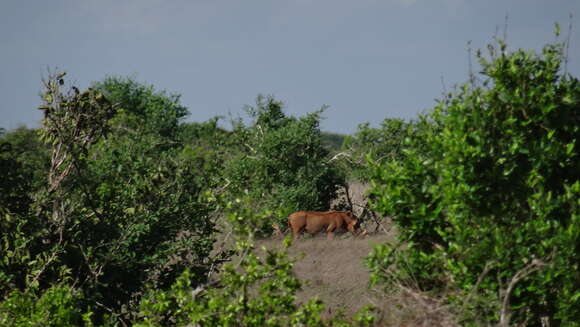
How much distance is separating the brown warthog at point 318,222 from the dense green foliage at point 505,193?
1256cm

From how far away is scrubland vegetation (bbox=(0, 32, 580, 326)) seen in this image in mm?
7945

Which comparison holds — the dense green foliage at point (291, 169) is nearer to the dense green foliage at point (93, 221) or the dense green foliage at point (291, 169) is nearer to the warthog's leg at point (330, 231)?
the warthog's leg at point (330, 231)

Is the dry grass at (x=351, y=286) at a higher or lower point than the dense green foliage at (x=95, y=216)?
lower

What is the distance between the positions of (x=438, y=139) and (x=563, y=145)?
1.38 m

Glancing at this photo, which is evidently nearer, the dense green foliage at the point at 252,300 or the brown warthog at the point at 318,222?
the dense green foliage at the point at 252,300

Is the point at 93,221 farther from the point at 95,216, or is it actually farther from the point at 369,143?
the point at 369,143

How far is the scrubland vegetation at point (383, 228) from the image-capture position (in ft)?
26.1

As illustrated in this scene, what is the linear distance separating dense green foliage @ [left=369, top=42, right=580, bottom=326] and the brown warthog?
12557 millimetres

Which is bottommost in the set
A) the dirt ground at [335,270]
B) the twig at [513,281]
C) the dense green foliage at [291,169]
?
the dirt ground at [335,270]

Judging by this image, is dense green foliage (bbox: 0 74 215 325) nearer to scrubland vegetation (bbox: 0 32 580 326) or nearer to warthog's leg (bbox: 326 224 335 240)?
scrubland vegetation (bbox: 0 32 580 326)

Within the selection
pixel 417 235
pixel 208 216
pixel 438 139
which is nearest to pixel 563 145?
pixel 438 139

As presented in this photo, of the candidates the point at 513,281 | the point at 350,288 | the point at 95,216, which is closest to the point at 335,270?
the point at 350,288

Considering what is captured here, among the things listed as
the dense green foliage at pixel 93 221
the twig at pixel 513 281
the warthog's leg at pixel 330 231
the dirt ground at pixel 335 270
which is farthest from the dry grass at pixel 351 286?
the dense green foliage at pixel 93 221

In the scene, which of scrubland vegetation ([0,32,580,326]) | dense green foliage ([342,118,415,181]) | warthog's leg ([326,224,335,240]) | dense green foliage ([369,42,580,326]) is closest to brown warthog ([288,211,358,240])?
warthog's leg ([326,224,335,240])
